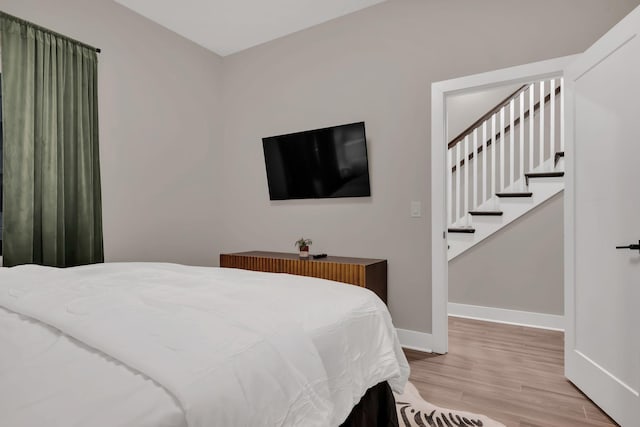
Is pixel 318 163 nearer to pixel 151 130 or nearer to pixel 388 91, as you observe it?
pixel 388 91

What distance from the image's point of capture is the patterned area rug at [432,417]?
1852 millimetres

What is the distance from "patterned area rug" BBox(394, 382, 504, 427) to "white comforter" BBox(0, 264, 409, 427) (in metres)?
0.49

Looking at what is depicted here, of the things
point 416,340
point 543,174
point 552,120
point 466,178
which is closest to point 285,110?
point 466,178

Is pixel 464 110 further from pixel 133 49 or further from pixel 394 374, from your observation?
pixel 394 374

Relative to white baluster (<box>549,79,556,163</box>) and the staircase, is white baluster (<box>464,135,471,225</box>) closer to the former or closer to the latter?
the staircase

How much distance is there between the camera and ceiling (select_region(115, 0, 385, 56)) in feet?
10.5

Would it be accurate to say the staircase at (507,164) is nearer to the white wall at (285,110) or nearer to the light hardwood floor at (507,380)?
the light hardwood floor at (507,380)

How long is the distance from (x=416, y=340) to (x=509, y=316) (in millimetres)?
1377

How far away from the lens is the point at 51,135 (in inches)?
104

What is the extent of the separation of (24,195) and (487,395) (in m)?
3.26

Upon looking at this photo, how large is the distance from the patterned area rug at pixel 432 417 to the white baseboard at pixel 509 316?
83.2 inches

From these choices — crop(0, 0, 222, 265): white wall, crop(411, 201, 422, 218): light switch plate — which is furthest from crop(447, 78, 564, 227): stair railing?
crop(0, 0, 222, 265): white wall

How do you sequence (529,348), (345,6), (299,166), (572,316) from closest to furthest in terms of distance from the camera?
(572,316) < (529,348) < (345,6) < (299,166)

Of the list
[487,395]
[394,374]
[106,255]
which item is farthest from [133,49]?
[487,395]
